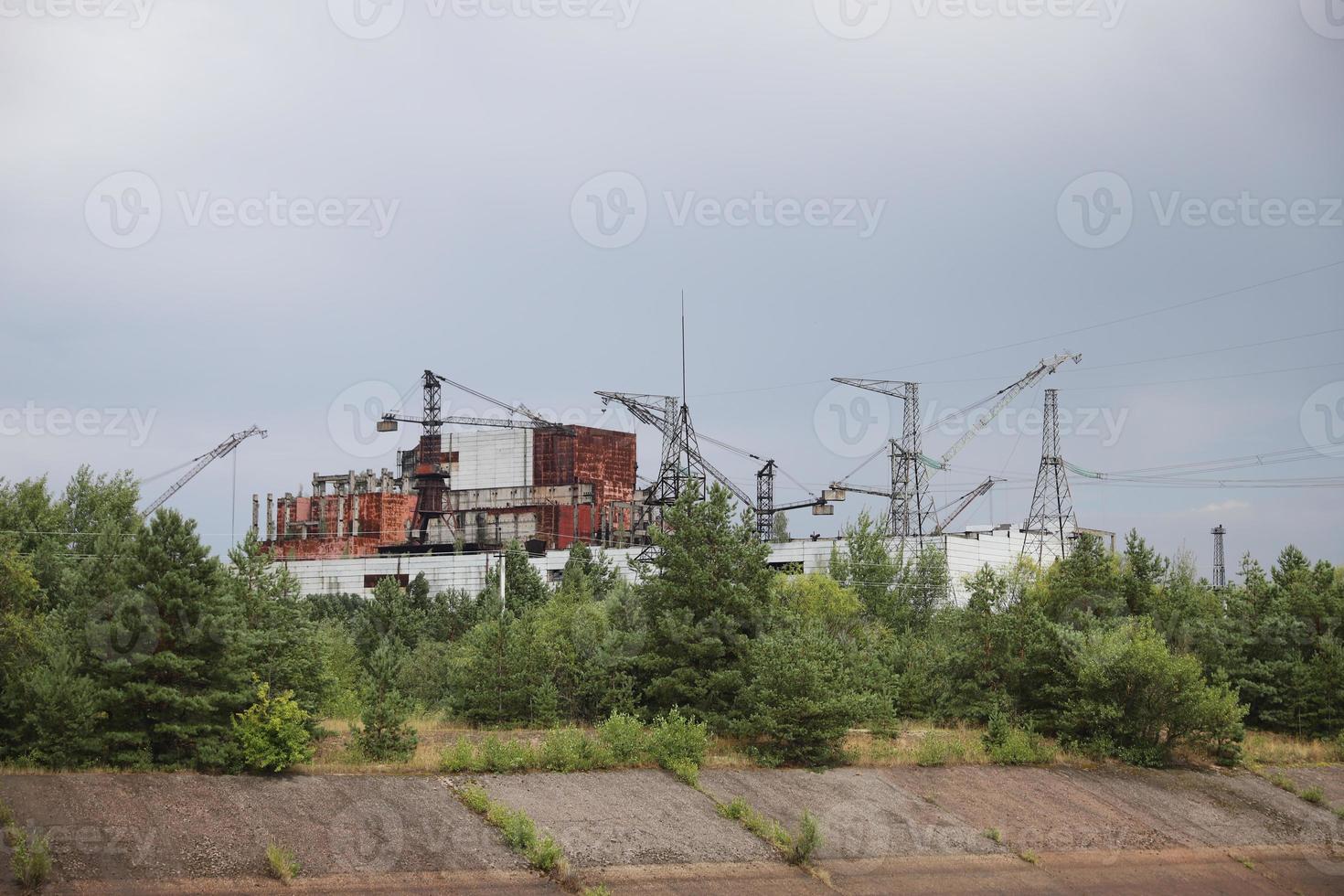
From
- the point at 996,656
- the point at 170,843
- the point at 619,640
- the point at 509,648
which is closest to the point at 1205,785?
the point at 996,656

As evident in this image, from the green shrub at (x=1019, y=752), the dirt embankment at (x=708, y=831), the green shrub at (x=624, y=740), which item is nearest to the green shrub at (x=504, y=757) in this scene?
the dirt embankment at (x=708, y=831)

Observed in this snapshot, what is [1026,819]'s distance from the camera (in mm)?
35812

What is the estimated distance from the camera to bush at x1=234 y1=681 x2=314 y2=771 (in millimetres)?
30344

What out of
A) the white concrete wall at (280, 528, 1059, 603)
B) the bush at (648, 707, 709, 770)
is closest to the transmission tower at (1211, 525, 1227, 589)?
the white concrete wall at (280, 528, 1059, 603)

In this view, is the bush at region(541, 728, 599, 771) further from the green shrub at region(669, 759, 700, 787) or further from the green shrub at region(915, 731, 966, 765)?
the green shrub at region(915, 731, 966, 765)

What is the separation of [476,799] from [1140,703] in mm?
24121

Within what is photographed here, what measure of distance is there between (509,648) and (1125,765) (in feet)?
70.0

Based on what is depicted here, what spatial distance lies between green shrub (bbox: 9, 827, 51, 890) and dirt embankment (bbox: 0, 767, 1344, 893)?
0.45 metres

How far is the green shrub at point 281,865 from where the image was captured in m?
25.8

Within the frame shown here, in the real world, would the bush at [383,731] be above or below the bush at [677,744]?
above

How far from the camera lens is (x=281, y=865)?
25922 mm

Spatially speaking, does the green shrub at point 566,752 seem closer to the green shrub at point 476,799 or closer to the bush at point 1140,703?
the green shrub at point 476,799

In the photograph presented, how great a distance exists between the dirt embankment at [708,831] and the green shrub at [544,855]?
336mm

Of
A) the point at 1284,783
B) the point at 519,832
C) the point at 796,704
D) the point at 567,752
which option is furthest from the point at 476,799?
the point at 1284,783
